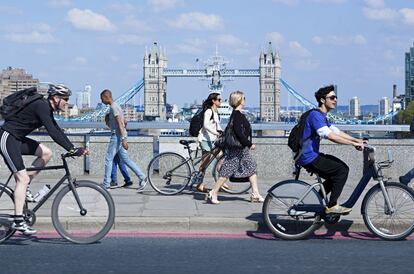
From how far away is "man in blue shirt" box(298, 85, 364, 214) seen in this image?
788 centimetres

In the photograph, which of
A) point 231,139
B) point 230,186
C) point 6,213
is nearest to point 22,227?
point 6,213

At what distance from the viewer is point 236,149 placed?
10.0 m

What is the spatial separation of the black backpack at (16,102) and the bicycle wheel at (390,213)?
3632mm

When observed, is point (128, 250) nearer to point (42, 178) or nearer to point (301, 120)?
point (301, 120)

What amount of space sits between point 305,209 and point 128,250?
1.94m

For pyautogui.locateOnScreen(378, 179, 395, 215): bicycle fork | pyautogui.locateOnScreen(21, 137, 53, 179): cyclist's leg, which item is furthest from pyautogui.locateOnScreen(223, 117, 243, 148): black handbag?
pyautogui.locateOnScreen(21, 137, 53, 179): cyclist's leg

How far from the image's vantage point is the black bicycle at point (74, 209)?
24.9 feet

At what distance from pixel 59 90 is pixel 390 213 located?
368 cm

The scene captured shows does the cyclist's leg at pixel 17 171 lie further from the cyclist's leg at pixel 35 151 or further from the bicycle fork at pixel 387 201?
the bicycle fork at pixel 387 201

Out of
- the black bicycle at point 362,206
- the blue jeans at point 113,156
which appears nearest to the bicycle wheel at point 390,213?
the black bicycle at point 362,206

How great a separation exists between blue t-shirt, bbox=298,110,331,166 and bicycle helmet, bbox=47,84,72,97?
2555 millimetres

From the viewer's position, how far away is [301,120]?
8.20 m

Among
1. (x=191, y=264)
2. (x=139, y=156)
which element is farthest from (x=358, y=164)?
(x=191, y=264)

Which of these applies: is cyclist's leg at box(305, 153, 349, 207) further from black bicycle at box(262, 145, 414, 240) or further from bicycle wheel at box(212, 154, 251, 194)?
bicycle wheel at box(212, 154, 251, 194)
